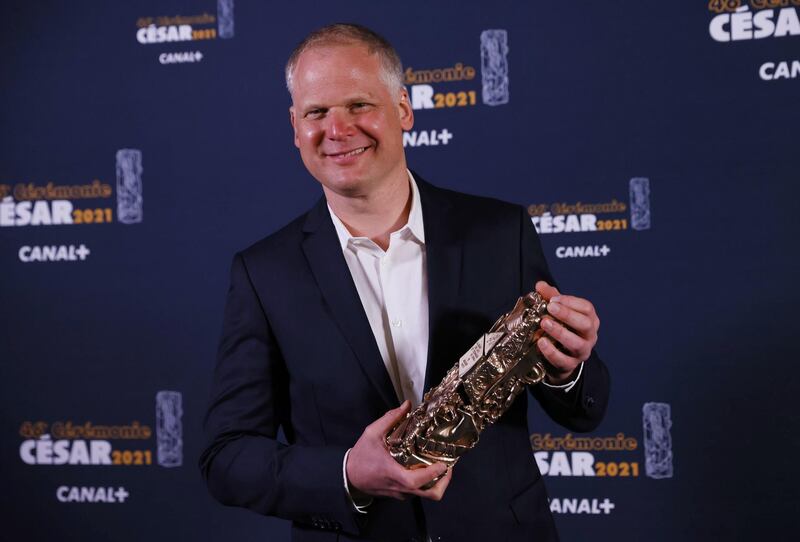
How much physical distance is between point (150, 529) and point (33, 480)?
59 centimetres

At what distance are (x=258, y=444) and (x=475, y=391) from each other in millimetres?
460

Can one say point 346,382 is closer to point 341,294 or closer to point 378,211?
point 341,294

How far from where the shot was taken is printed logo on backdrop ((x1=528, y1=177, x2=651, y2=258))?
3027mm

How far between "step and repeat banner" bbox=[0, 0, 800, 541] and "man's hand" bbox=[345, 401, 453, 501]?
1390mm

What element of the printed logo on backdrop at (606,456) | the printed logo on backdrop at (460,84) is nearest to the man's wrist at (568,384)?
the printed logo on backdrop at (606,456)

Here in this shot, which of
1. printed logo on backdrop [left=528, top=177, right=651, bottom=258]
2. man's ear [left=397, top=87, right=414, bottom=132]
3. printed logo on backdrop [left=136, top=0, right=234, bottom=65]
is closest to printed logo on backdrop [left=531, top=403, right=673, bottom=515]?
printed logo on backdrop [left=528, top=177, right=651, bottom=258]

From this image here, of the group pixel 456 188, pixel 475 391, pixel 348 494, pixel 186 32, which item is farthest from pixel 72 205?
pixel 475 391

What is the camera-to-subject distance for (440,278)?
159 cm

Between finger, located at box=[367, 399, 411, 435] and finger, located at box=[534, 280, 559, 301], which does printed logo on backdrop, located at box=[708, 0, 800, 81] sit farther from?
finger, located at box=[367, 399, 411, 435]

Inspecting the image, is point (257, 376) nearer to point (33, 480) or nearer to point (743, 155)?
point (743, 155)

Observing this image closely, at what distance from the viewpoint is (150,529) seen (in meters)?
3.50

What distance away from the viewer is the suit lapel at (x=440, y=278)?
156 centimetres

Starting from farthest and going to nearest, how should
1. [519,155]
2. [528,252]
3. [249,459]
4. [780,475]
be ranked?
[519,155]
[780,475]
[528,252]
[249,459]

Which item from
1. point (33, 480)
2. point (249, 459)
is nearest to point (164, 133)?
point (33, 480)
